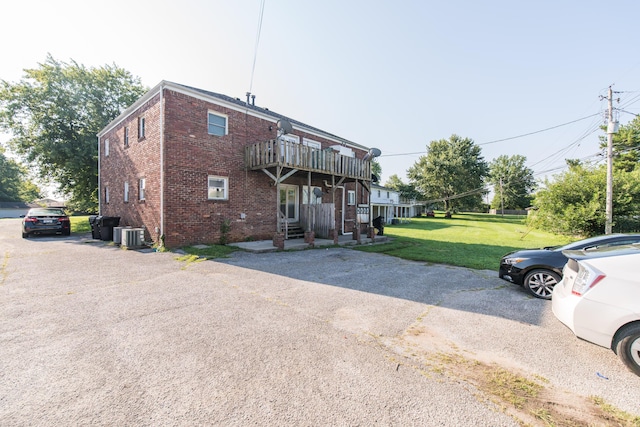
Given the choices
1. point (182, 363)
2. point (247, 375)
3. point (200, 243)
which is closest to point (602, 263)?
point (247, 375)

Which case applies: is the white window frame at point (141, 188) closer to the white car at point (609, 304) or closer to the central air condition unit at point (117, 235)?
the central air condition unit at point (117, 235)

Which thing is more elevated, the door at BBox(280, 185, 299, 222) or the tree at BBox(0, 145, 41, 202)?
the tree at BBox(0, 145, 41, 202)

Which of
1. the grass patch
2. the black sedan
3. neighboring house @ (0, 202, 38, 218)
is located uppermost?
neighboring house @ (0, 202, 38, 218)

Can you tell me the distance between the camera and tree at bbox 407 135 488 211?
44250 mm

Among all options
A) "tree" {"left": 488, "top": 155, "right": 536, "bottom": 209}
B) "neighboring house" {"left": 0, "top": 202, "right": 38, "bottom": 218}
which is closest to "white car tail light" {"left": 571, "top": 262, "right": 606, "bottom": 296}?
"tree" {"left": 488, "top": 155, "right": 536, "bottom": 209}

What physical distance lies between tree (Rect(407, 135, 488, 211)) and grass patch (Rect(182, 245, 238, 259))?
42382 mm

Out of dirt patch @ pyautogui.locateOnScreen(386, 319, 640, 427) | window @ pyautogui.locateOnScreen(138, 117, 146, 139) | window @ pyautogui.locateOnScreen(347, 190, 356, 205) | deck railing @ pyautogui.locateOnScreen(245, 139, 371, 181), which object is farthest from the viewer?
window @ pyautogui.locateOnScreen(347, 190, 356, 205)

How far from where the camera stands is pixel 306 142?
14.6 meters

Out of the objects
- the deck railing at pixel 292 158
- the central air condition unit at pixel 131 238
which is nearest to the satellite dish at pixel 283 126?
the deck railing at pixel 292 158

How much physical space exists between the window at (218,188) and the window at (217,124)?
6.16ft

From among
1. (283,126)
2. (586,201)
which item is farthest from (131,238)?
(586,201)

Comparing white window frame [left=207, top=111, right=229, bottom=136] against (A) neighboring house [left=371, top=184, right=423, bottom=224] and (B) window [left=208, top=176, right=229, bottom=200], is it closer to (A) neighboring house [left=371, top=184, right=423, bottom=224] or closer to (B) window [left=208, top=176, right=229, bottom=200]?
(B) window [left=208, top=176, right=229, bottom=200]

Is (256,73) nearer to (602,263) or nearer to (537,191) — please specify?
(602,263)

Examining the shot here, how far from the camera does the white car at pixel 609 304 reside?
2.63m
